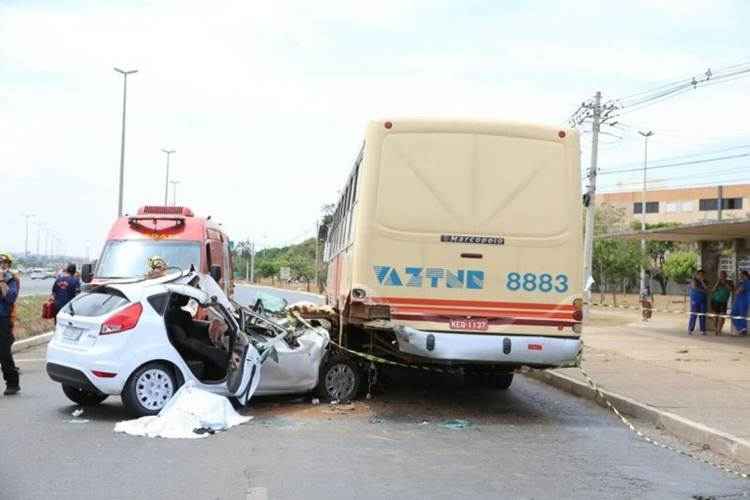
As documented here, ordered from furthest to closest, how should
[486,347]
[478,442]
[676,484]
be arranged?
[486,347] < [478,442] < [676,484]

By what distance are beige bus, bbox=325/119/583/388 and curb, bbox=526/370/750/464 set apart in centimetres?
117

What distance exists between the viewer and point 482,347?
9867 millimetres

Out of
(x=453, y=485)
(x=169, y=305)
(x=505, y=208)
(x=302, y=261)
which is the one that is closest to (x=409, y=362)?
(x=505, y=208)

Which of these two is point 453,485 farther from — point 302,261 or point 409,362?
point 302,261

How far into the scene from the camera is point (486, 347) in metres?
9.87

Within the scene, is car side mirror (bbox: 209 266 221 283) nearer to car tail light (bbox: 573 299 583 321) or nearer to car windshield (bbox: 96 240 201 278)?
car windshield (bbox: 96 240 201 278)

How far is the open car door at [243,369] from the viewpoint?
9523 millimetres

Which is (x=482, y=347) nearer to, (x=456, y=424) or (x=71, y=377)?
(x=456, y=424)

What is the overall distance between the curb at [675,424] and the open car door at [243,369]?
4.64 m

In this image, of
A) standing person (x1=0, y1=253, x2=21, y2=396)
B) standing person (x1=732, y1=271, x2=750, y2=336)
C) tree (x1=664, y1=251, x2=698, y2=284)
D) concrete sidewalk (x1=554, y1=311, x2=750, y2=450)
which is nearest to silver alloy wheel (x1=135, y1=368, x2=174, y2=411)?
standing person (x1=0, y1=253, x2=21, y2=396)

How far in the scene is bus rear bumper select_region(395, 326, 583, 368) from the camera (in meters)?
9.80

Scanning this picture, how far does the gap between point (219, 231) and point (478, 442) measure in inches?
428

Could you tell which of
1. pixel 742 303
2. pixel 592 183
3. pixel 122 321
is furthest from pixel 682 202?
pixel 122 321

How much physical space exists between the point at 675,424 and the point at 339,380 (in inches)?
156
